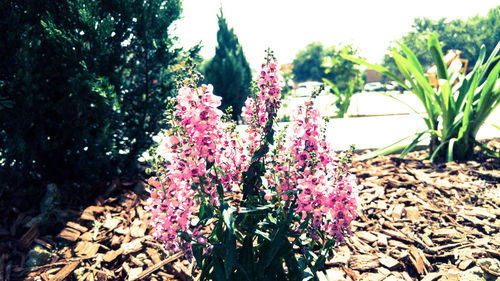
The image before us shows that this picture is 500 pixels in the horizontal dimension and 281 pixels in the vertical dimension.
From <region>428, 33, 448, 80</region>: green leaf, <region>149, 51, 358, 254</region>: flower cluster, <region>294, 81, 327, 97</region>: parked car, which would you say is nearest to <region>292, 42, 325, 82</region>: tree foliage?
<region>294, 81, 327, 97</region>: parked car

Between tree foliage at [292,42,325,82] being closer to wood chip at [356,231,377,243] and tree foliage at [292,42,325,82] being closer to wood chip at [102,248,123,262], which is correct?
wood chip at [356,231,377,243]

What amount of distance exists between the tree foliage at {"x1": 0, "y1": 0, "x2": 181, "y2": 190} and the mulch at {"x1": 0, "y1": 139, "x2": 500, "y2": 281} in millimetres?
597

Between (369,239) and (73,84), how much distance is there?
329 centimetres

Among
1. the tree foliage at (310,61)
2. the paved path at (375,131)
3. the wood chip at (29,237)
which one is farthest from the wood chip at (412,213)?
the tree foliage at (310,61)

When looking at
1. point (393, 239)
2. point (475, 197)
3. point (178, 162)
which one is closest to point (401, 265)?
point (393, 239)

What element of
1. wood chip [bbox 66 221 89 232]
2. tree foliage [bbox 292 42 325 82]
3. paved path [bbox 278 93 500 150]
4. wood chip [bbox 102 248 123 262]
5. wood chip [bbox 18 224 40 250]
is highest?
tree foliage [bbox 292 42 325 82]

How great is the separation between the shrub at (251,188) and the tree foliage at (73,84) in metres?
1.90

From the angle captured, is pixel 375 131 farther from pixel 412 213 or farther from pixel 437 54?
pixel 412 213

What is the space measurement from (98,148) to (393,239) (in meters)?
3.15

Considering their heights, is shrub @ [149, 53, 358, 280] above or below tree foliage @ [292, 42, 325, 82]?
below

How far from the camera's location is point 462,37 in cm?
4759

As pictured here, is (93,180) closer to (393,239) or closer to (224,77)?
(393,239)

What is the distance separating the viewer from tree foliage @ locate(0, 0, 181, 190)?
10.5ft

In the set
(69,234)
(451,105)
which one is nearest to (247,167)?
(69,234)
